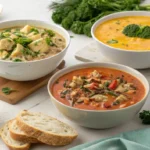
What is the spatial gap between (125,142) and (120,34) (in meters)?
1.11

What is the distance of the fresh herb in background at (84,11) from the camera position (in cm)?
365

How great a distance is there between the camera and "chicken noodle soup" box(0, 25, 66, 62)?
9.46ft

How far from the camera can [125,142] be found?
234 cm

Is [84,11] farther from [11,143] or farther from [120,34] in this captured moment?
[11,143]

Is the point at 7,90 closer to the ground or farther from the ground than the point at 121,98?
closer to the ground

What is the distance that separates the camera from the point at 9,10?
13.7 feet

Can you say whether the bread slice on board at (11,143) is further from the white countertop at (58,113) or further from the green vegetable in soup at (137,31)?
the green vegetable in soup at (137,31)

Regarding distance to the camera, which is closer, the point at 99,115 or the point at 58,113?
the point at 99,115

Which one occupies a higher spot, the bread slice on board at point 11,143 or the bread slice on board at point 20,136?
the bread slice on board at point 20,136

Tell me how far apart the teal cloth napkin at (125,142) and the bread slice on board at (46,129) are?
0.34 ft

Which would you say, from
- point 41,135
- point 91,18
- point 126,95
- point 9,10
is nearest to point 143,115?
point 126,95

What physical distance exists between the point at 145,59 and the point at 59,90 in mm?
657

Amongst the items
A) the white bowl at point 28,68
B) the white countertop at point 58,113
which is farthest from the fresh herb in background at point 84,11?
the white bowl at point 28,68

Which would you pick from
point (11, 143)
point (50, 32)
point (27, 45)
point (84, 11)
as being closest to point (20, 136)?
point (11, 143)
